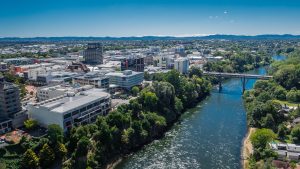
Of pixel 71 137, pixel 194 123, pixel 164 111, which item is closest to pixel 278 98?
pixel 194 123

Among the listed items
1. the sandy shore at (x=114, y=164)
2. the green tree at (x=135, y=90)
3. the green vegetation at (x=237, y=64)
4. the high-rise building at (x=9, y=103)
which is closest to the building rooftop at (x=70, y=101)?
the high-rise building at (x=9, y=103)

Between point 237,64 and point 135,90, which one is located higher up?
point 237,64

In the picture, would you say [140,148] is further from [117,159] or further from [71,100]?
[71,100]

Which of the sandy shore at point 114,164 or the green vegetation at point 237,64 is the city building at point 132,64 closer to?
the green vegetation at point 237,64

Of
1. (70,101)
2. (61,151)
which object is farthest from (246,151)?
(70,101)

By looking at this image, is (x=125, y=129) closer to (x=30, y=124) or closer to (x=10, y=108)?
(x=30, y=124)
